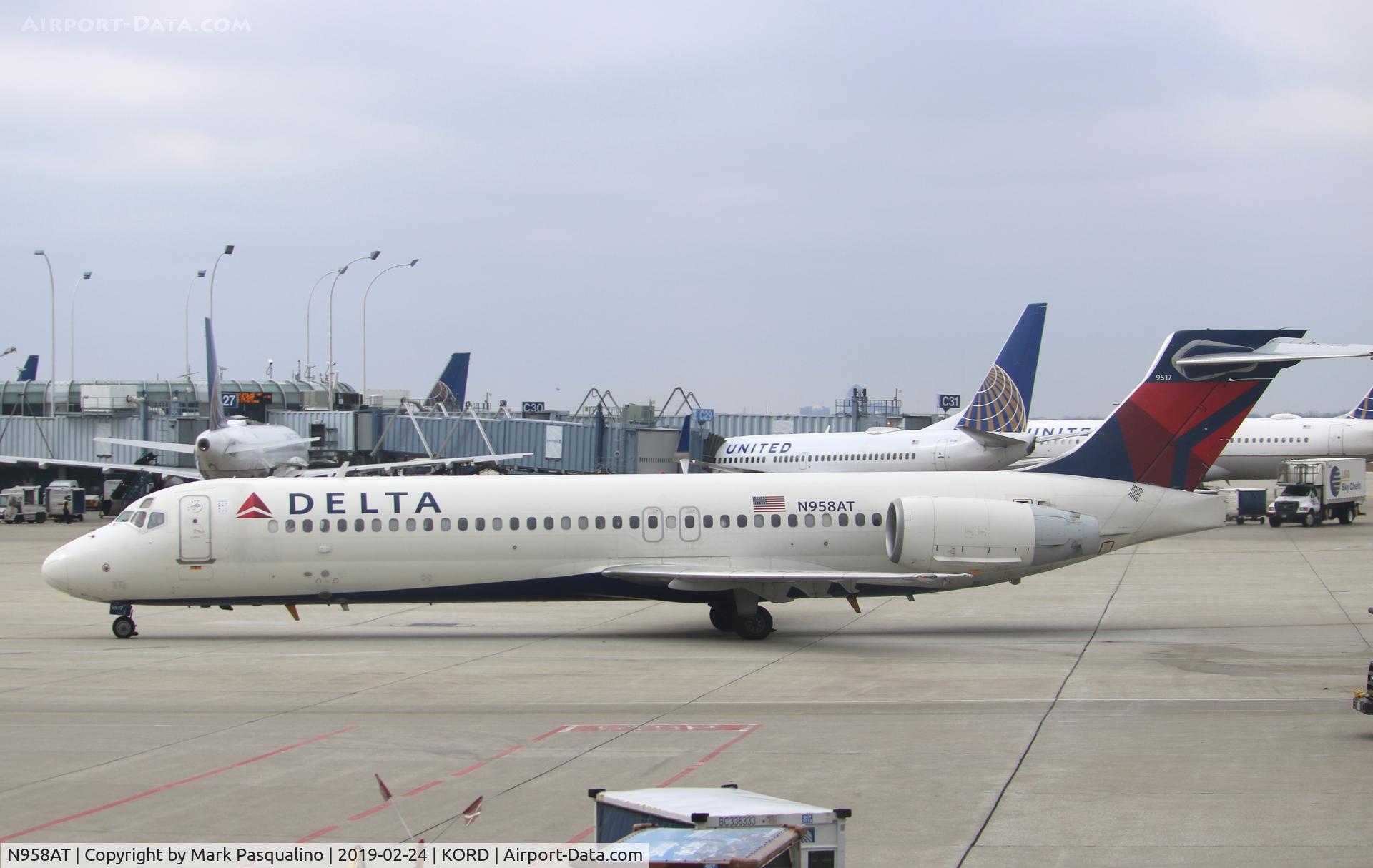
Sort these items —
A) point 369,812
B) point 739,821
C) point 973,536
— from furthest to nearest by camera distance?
point 973,536
point 369,812
point 739,821

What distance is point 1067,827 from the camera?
38.8 feet

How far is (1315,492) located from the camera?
53.0m

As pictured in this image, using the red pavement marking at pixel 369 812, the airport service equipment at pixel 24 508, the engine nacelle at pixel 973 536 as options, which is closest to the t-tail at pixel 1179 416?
the engine nacelle at pixel 973 536

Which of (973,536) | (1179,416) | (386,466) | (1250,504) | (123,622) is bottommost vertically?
(123,622)

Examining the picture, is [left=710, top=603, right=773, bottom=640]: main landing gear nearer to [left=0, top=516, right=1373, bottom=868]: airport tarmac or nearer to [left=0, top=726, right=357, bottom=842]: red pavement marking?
[left=0, top=516, right=1373, bottom=868]: airport tarmac

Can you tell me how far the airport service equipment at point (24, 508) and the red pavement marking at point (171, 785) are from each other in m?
52.9

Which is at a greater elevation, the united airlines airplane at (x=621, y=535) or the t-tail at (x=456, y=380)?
the t-tail at (x=456, y=380)

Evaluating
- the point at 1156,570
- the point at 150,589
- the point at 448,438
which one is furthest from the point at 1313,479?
the point at 150,589

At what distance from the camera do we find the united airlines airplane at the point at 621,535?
2477 cm

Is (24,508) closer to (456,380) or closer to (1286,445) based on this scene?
(456,380)

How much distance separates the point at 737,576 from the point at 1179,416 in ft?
32.2

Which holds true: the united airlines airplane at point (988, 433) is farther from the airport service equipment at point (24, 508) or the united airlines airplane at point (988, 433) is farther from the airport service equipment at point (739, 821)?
the airport service equipment at point (739, 821)

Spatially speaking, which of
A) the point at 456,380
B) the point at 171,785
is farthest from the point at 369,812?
the point at 456,380

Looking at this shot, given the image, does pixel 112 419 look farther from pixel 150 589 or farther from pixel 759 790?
pixel 759 790
